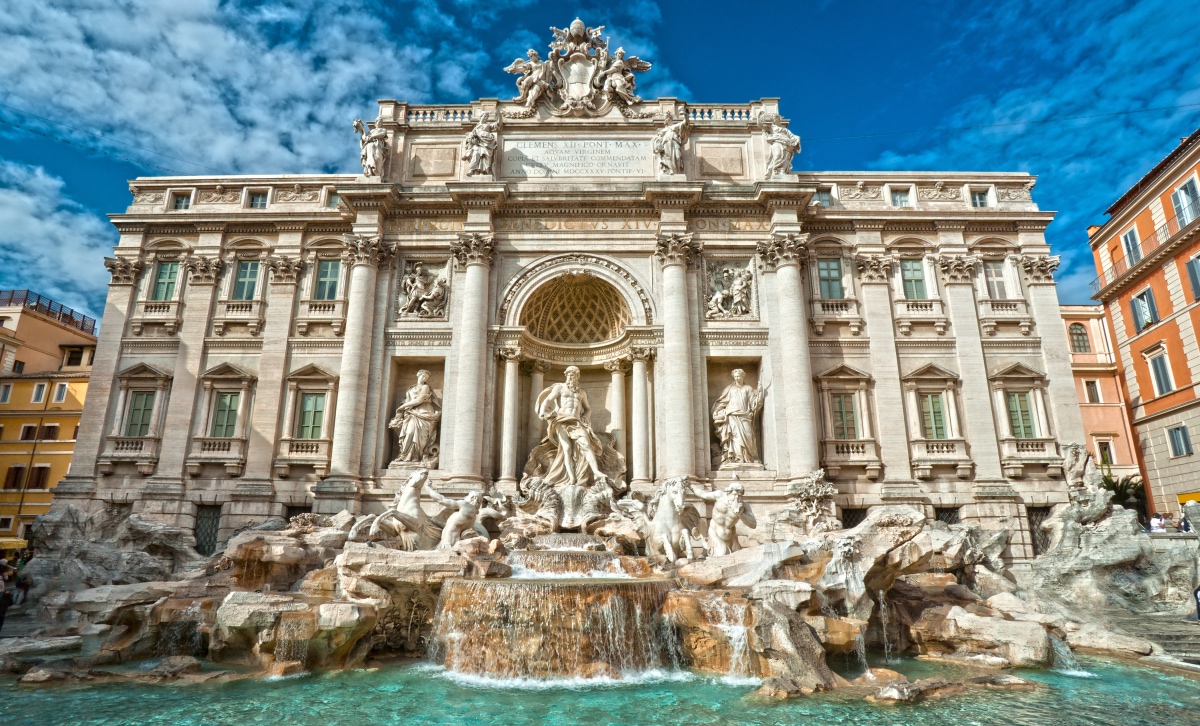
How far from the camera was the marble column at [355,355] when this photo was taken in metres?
19.6

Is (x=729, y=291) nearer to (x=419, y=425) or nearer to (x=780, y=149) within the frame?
(x=780, y=149)

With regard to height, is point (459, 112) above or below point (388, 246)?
above

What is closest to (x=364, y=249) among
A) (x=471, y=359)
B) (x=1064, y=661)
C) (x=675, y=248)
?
(x=471, y=359)

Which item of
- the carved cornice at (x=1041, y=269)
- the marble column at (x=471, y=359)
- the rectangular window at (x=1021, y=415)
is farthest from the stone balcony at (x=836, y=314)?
the marble column at (x=471, y=359)

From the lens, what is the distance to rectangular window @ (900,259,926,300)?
22359 mm

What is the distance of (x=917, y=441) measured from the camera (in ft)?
67.5

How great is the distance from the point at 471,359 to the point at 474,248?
3708mm

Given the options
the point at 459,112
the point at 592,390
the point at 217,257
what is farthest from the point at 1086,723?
the point at 217,257

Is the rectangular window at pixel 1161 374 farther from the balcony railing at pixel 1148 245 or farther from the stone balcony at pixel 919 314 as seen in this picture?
the stone balcony at pixel 919 314

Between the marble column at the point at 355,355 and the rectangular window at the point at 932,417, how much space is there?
17.6 meters

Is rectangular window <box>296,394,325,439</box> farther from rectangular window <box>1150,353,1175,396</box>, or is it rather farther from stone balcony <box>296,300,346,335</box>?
rectangular window <box>1150,353,1175,396</box>

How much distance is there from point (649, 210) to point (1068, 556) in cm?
1584

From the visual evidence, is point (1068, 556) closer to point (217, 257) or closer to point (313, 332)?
point (313, 332)

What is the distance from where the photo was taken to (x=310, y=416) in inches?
831
